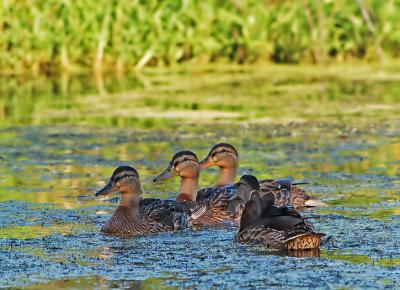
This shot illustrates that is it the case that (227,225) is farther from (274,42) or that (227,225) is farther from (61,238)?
(274,42)

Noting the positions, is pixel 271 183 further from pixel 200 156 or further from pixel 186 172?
pixel 200 156

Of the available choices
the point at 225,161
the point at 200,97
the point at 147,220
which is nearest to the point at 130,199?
the point at 147,220

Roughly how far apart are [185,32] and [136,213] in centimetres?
1305

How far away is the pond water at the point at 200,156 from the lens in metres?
7.76

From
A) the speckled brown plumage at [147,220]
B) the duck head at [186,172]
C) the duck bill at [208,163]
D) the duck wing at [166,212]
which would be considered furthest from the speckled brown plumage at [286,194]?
the speckled brown plumage at [147,220]

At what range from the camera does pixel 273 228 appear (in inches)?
340

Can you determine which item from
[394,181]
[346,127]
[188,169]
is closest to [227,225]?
[188,169]

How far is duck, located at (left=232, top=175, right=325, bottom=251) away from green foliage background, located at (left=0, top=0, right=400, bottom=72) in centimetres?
1285

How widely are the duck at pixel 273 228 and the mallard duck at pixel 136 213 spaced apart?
0.71 m

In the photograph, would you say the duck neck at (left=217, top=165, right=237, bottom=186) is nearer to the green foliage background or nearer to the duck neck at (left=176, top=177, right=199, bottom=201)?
the duck neck at (left=176, top=177, right=199, bottom=201)

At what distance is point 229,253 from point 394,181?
143 inches

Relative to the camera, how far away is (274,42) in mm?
22750

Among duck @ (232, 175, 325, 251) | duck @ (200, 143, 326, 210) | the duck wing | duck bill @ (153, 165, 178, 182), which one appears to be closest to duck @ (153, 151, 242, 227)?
duck bill @ (153, 165, 178, 182)

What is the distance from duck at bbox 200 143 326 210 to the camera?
1056cm
